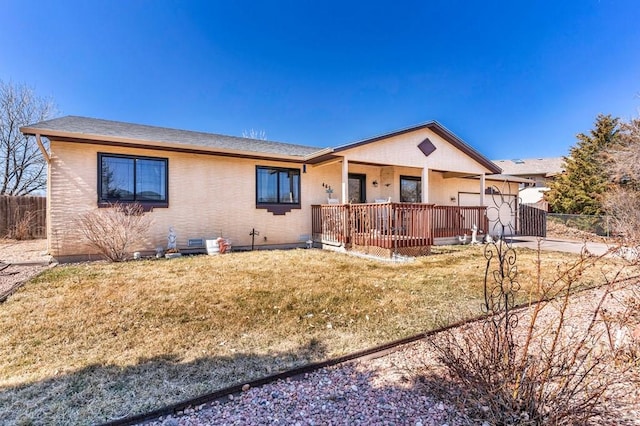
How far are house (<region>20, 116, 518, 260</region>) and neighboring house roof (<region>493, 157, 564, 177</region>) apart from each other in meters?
17.4

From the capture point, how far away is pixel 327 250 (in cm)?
970

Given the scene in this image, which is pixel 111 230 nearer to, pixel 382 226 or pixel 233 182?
pixel 233 182

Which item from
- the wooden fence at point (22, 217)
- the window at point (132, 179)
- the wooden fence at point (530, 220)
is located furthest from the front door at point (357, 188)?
the wooden fence at point (22, 217)

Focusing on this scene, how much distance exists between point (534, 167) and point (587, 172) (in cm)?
943

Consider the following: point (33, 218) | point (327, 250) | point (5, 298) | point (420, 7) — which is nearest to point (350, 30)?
point (420, 7)

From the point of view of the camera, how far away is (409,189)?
13.8 m

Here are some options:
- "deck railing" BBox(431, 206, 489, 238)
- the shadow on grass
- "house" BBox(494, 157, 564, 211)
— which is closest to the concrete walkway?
"deck railing" BBox(431, 206, 489, 238)

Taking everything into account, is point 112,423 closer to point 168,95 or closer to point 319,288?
point 319,288

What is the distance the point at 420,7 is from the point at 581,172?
1612cm

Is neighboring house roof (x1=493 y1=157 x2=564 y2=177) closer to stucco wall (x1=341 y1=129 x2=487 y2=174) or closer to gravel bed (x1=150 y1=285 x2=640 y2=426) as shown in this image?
stucco wall (x1=341 y1=129 x2=487 y2=174)

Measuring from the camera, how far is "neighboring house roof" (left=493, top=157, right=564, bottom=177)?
2573 cm

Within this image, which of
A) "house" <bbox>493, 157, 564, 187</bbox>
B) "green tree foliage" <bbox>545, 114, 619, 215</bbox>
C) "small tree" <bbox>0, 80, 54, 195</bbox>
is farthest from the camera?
Answer: "house" <bbox>493, 157, 564, 187</bbox>

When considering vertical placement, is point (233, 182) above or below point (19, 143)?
below

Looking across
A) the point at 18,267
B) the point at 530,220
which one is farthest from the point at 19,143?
the point at 530,220
